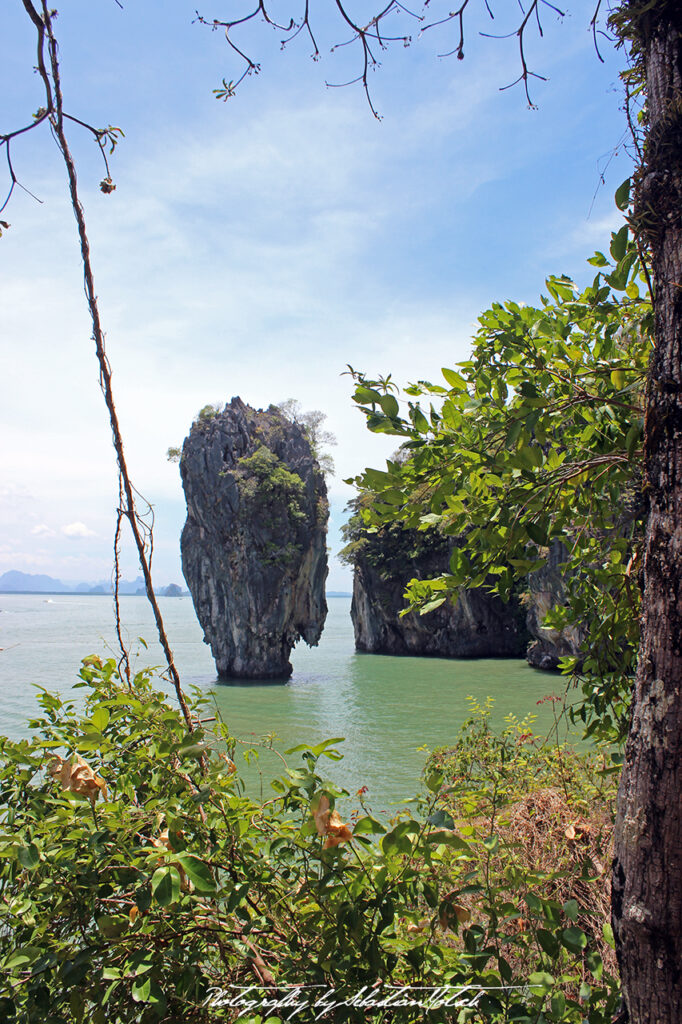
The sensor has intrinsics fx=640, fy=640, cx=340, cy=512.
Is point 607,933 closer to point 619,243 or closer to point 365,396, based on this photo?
point 365,396

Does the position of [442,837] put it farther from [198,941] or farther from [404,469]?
[404,469]

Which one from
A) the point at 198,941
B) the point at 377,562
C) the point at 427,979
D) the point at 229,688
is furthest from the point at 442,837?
the point at 377,562

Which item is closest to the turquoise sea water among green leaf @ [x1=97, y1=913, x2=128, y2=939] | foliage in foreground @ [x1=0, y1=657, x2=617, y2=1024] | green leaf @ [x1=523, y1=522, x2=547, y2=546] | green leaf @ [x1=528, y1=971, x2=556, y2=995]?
foliage in foreground @ [x1=0, y1=657, x2=617, y2=1024]

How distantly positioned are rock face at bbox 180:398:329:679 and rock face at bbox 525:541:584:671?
11.3 m

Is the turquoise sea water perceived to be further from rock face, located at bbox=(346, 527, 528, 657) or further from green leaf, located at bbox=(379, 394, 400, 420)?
green leaf, located at bbox=(379, 394, 400, 420)

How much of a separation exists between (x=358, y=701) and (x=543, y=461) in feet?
76.7

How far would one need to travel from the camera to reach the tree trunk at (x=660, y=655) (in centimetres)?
122

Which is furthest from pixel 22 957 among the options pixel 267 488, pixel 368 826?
pixel 267 488

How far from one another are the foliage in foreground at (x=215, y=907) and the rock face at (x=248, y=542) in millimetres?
29752

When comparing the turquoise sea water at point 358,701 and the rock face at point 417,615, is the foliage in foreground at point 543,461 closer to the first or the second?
the turquoise sea water at point 358,701

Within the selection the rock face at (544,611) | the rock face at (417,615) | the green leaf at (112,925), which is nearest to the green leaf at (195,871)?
the green leaf at (112,925)

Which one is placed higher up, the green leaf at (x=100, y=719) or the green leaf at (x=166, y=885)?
the green leaf at (x=100, y=719)

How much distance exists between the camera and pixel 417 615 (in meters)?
36.1

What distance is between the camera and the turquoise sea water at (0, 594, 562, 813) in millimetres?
13750
